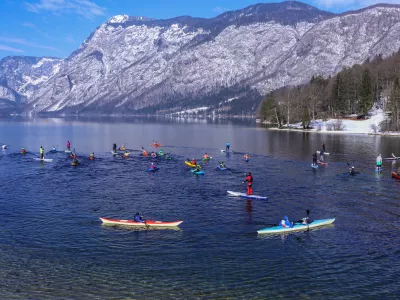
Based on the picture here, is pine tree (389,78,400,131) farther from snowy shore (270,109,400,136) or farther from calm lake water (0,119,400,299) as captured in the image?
calm lake water (0,119,400,299)

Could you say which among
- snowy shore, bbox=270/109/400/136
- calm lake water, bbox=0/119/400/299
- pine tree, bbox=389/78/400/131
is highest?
pine tree, bbox=389/78/400/131

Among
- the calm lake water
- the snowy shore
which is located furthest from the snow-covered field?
the calm lake water

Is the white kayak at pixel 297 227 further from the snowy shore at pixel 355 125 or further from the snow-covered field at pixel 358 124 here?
the snow-covered field at pixel 358 124

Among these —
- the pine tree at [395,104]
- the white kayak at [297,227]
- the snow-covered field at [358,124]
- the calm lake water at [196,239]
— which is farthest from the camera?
the snow-covered field at [358,124]

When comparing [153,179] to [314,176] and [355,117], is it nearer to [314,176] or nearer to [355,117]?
[314,176]

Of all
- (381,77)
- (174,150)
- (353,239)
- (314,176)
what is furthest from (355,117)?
(353,239)

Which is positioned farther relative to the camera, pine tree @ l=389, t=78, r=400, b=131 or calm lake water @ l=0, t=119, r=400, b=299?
pine tree @ l=389, t=78, r=400, b=131

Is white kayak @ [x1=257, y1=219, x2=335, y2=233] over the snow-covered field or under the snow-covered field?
under

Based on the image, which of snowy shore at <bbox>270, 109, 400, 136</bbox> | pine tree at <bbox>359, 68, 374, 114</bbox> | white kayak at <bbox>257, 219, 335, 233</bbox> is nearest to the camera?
white kayak at <bbox>257, 219, 335, 233</bbox>

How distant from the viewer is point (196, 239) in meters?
35.8

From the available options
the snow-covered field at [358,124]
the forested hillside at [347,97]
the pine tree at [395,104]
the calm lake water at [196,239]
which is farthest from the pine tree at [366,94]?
the calm lake water at [196,239]

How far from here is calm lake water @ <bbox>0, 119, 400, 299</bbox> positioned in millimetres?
26969

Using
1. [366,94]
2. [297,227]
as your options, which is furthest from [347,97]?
[297,227]

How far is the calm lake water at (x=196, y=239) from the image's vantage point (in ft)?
88.5
